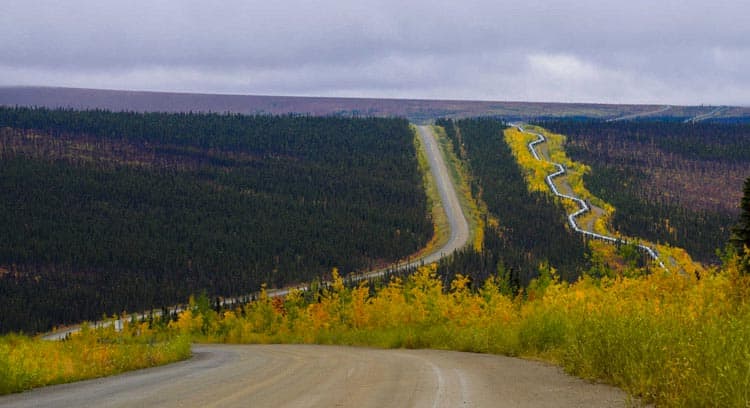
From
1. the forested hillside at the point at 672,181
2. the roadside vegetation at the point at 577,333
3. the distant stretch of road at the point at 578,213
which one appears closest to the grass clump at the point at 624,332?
the roadside vegetation at the point at 577,333

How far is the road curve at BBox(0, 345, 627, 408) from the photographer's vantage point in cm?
1153

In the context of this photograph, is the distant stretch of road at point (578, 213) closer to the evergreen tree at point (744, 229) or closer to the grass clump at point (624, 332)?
the evergreen tree at point (744, 229)

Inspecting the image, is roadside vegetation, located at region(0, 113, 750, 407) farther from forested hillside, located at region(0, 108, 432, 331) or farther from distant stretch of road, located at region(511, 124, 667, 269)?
forested hillside, located at region(0, 108, 432, 331)

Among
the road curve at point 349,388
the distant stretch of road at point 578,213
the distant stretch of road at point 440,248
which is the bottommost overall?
the distant stretch of road at point 440,248

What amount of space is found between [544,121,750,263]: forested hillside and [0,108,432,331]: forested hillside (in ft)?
110

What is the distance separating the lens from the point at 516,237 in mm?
119062

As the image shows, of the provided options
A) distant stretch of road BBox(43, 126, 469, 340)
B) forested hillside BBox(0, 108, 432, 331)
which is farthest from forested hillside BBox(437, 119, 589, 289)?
forested hillside BBox(0, 108, 432, 331)

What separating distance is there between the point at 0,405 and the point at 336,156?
569 feet

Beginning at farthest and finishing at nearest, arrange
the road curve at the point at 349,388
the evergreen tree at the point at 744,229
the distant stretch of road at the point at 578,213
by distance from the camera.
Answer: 1. the distant stretch of road at the point at 578,213
2. the evergreen tree at the point at 744,229
3. the road curve at the point at 349,388

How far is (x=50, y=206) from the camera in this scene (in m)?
138

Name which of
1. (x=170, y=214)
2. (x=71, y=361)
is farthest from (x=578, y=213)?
(x=71, y=361)

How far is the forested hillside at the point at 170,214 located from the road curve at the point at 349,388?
86.7 meters

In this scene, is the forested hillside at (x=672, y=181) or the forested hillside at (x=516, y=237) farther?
the forested hillside at (x=672, y=181)

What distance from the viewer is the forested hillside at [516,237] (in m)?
93.2
